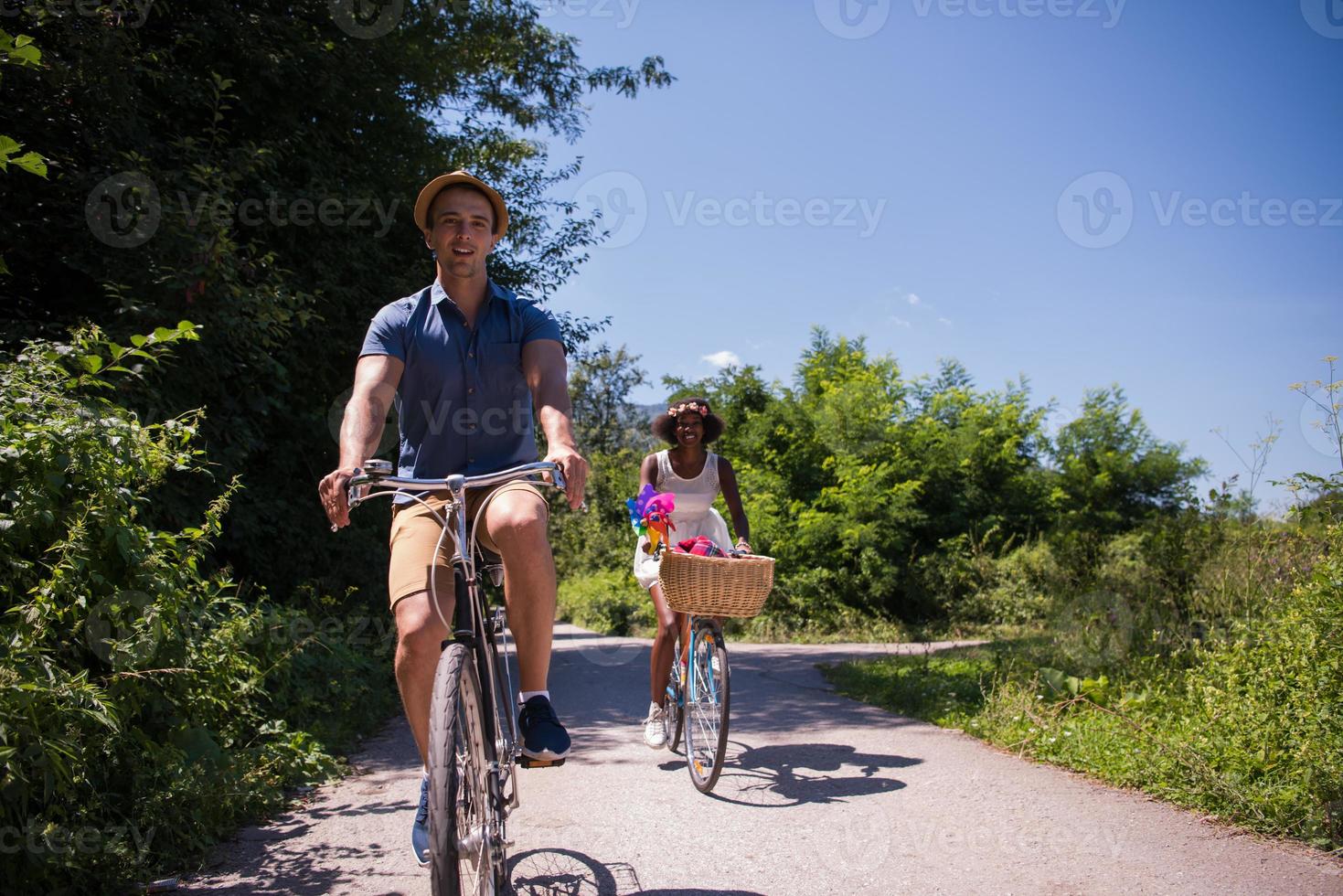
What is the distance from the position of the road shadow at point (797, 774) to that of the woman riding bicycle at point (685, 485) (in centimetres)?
46

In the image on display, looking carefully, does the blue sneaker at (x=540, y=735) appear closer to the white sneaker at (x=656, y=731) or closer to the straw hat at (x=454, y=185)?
the straw hat at (x=454, y=185)

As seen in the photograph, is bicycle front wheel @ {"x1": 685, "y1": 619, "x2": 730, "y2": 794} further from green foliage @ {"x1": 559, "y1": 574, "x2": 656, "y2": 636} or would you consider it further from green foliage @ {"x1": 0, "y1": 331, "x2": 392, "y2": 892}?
green foliage @ {"x1": 559, "y1": 574, "x2": 656, "y2": 636}

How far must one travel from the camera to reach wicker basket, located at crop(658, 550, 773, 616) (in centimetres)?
502

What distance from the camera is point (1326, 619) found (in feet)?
13.5

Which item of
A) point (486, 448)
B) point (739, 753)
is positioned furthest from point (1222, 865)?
point (486, 448)

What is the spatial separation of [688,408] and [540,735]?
3.31 metres

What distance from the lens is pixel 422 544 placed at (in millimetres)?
3049

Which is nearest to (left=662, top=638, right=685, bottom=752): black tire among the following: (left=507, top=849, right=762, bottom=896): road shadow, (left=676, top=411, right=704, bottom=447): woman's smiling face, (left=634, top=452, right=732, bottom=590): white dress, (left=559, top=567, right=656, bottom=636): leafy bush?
(left=634, top=452, right=732, bottom=590): white dress

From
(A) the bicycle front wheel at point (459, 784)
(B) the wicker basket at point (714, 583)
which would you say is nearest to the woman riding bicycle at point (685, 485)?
(B) the wicker basket at point (714, 583)

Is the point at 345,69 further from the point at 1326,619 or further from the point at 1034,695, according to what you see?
the point at 1326,619

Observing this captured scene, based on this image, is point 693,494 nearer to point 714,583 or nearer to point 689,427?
point 689,427

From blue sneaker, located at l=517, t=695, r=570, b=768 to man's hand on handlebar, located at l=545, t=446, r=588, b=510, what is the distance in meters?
0.71

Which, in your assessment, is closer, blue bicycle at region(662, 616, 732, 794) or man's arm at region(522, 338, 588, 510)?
man's arm at region(522, 338, 588, 510)

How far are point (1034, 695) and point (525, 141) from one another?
10.8 m
